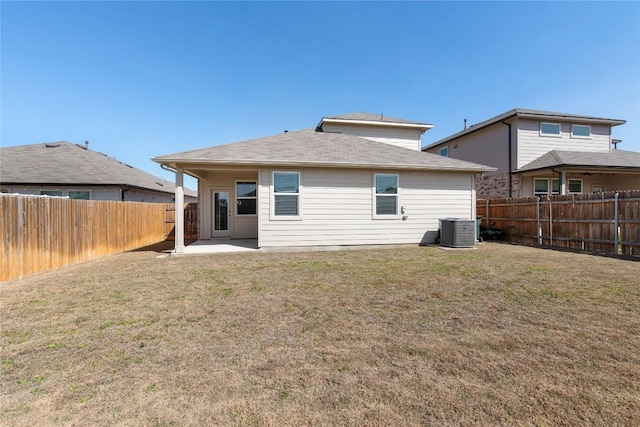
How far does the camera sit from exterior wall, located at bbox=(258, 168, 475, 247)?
995cm

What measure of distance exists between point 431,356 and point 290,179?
794 cm

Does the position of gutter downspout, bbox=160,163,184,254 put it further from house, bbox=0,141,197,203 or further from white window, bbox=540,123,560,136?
white window, bbox=540,123,560,136

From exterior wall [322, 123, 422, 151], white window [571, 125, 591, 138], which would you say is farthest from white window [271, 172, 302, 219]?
white window [571, 125, 591, 138]

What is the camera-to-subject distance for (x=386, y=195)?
1062cm

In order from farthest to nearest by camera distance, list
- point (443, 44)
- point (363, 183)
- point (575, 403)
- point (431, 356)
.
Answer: point (443, 44) < point (363, 183) < point (431, 356) < point (575, 403)

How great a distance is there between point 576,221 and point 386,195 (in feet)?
21.8

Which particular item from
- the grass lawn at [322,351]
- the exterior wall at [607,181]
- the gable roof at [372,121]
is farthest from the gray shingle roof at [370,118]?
the grass lawn at [322,351]

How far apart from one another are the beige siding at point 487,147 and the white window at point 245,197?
1401 cm

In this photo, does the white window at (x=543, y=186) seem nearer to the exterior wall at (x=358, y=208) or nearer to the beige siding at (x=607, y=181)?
the beige siding at (x=607, y=181)

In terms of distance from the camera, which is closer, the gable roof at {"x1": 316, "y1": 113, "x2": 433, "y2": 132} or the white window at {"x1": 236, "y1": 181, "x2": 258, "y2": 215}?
the white window at {"x1": 236, "y1": 181, "x2": 258, "y2": 215}

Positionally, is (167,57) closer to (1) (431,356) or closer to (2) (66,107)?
(2) (66,107)

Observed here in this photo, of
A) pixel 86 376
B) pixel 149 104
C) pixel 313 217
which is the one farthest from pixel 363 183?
pixel 149 104

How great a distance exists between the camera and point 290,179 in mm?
9945

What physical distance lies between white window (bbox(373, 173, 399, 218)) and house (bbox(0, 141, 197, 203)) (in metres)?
13.4
